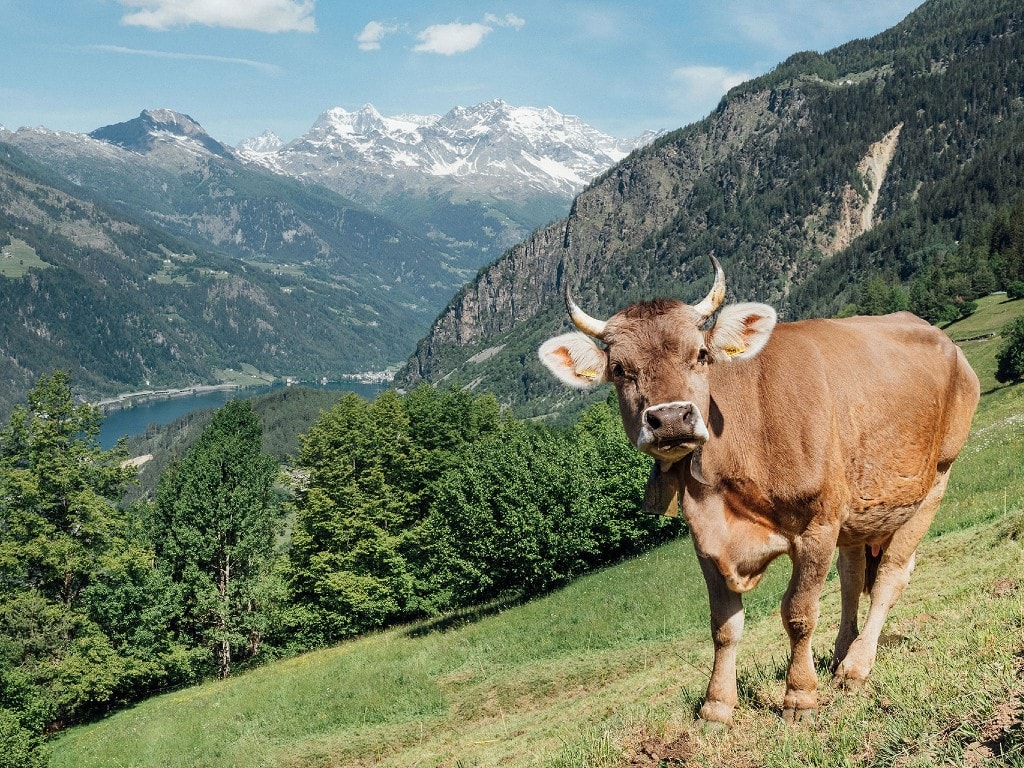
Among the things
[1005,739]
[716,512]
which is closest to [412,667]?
[716,512]

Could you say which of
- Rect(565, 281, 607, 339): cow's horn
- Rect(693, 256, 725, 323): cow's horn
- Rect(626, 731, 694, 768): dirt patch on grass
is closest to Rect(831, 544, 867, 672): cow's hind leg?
Rect(626, 731, 694, 768): dirt patch on grass

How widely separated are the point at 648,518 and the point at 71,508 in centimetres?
2807

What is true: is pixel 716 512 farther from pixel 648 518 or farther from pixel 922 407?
pixel 648 518

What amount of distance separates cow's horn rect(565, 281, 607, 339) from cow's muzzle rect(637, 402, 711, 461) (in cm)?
103

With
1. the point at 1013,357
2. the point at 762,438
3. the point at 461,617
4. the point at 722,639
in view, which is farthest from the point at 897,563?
the point at 1013,357

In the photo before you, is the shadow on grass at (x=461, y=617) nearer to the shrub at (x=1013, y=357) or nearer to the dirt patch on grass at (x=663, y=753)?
the dirt patch on grass at (x=663, y=753)

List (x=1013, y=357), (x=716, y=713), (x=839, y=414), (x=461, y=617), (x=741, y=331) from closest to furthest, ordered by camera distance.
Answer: (x=741, y=331) < (x=839, y=414) < (x=716, y=713) < (x=461, y=617) < (x=1013, y=357)

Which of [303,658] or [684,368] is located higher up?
[684,368]

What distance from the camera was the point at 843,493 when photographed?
6.07 meters

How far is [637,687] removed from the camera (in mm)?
12719

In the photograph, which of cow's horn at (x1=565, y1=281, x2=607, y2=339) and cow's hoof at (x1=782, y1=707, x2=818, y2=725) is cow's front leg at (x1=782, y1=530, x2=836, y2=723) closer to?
cow's hoof at (x1=782, y1=707, x2=818, y2=725)

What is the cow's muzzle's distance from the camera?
5.11 m

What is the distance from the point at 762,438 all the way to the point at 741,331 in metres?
0.89

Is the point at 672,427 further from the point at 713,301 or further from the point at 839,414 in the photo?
the point at 839,414
